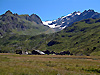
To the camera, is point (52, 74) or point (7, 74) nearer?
point (7, 74)

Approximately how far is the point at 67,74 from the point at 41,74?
3411 millimetres

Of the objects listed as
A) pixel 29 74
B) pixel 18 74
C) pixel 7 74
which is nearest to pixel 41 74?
pixel 29 74

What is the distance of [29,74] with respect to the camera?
15539mm

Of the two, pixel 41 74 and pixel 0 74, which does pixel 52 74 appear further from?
pixel 0 74

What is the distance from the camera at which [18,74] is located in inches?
614

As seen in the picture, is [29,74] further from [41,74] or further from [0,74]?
[0,74]

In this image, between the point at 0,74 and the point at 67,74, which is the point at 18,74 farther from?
the point at 67,74

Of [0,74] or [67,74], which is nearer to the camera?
[0,74]

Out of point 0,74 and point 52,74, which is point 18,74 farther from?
point 52,74

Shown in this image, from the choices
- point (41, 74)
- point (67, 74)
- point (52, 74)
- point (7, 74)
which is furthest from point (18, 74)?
point (67, 74)

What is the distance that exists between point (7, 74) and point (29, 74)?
8.15 feet

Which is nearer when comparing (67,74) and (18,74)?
(18,74)

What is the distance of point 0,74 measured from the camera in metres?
15.1

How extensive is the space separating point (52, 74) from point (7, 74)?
17.7 ft
